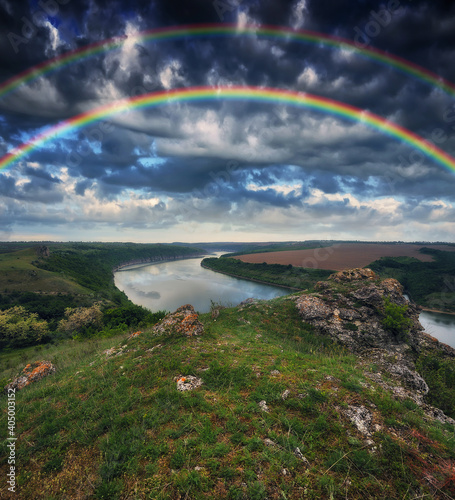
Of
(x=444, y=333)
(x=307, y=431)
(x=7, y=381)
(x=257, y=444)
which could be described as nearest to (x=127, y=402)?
(x=257, y=444)

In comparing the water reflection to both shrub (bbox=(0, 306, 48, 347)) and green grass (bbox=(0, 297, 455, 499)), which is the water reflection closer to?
green grass (bbox=(0, 297, 455, 499))

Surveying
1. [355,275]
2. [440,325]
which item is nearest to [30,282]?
[355,275]

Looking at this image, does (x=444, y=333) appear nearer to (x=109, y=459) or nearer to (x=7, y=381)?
(x=109, y=459)

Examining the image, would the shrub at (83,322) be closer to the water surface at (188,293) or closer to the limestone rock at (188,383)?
the water surface at (188,293)

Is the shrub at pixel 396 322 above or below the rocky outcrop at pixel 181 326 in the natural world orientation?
below

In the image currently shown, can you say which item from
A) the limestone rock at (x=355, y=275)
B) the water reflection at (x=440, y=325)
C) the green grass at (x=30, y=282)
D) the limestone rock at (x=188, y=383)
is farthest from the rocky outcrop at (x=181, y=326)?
the green grass at (x=30, y=282)

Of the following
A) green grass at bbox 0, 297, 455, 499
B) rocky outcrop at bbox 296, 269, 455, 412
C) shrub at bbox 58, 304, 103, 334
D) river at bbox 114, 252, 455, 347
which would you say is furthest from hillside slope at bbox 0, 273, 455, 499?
river at bbox 114, 252, 455, 347
